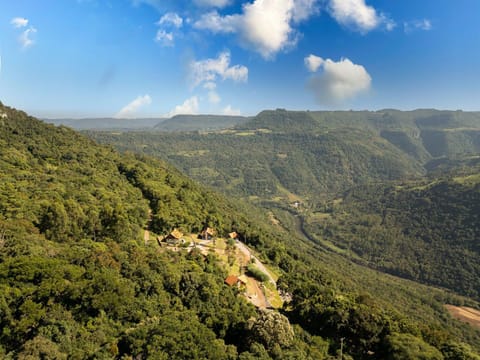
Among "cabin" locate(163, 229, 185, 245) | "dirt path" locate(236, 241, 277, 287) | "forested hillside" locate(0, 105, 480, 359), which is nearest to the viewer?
"forested hillside" locate(0, 105, 480, 359)

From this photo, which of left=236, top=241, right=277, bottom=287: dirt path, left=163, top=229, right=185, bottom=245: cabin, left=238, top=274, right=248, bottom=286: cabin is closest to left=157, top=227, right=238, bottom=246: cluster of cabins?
left=163, top=229, right=185, bottom=245: cabin

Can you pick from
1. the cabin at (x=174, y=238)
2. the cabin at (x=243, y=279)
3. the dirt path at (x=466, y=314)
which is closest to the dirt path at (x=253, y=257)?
the cabin at (x=243, y=279)

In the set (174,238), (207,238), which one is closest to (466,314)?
(207,238)

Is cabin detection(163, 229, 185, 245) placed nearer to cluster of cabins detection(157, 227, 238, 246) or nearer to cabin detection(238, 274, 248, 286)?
cluster of cabins detection(157, 227, 238, 246)

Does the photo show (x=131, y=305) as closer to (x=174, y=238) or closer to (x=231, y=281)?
(x=231, y=281)

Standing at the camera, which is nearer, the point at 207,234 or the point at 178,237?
the point at 178,237

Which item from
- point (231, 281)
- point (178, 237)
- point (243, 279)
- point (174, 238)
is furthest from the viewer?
point (178, 237)

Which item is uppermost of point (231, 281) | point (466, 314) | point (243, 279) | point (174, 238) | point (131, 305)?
point (131, 305)
